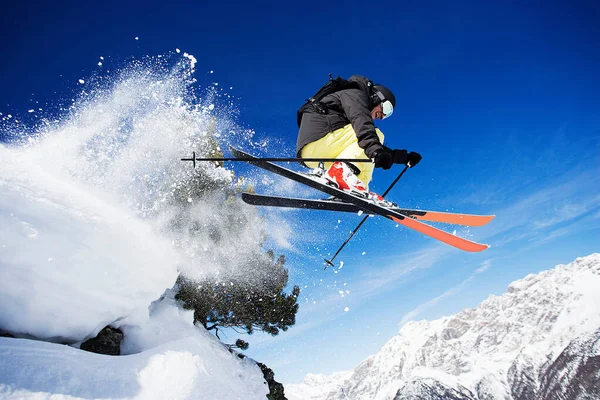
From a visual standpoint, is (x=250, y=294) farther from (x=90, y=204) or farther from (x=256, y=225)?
(x=90, y=204)

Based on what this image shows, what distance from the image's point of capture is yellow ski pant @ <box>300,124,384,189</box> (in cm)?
479

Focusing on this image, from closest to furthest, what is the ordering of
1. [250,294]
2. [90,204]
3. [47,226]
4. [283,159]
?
[283,159]
[47,226]
[90,204]
[250,294]

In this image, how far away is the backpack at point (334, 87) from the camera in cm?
446

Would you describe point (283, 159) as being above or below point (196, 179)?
below

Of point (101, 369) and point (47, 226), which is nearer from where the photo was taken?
point (101, 369)

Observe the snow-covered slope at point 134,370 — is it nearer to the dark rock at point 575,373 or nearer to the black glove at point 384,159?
the black glove at point 384,159

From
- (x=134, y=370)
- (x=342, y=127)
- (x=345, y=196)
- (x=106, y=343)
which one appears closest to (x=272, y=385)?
(x=106, y=343)

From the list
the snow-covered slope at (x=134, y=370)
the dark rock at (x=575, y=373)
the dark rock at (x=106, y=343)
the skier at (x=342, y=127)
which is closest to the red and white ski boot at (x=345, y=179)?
the skier at (x=342, y=127)

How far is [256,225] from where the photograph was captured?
1345 centimetres

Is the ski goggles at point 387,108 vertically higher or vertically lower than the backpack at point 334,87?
lower

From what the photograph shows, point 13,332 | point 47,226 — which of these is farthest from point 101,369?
point 47,226

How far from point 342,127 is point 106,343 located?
6.92 meters

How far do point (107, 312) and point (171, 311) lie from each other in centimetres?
307

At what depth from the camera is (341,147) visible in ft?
16.0
